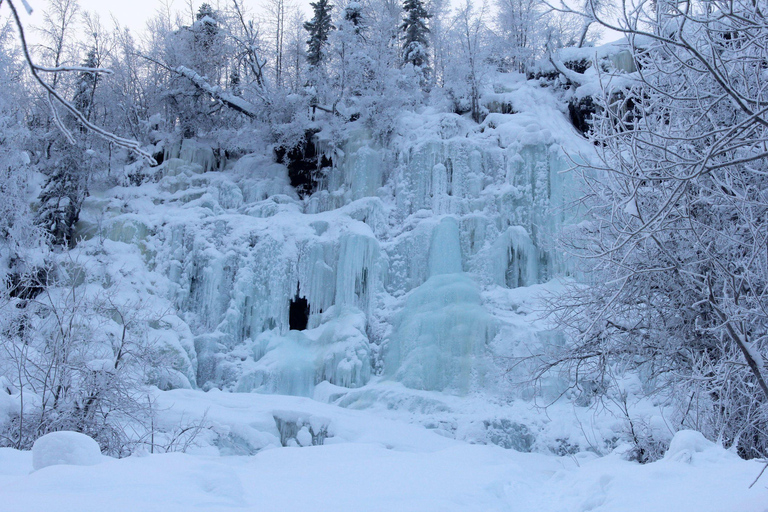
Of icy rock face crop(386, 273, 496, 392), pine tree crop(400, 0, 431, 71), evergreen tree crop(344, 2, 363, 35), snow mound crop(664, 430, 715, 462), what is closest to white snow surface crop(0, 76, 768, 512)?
icy rock face crop(386, 273, 496, 392)

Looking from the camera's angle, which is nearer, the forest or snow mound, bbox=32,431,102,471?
snow mound, bbox=32,431,102,471

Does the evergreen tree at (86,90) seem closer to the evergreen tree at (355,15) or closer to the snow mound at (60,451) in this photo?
the evergreen tree at (355,15)

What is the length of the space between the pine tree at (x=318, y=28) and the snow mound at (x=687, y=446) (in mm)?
19940

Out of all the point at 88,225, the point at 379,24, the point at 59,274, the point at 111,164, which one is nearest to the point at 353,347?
the point at 59,274

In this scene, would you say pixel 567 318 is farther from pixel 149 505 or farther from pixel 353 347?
pixel 353 347

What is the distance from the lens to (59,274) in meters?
12.5

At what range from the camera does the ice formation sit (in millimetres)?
11914

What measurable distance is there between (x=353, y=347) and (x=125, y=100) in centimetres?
1417

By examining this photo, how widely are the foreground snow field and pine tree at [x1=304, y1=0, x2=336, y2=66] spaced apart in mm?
17266

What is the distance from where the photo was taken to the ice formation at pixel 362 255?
469 inches

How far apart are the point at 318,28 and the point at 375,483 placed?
825 inches

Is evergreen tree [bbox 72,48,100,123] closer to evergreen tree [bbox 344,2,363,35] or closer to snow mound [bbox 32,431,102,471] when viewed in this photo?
evergreen tree [bbox 344,2,363,35]

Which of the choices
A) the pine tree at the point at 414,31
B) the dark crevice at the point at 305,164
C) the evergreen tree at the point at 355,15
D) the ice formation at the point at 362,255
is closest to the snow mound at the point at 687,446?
the ice formation at the point at 362,255

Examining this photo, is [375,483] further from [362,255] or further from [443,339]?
[362,255]
